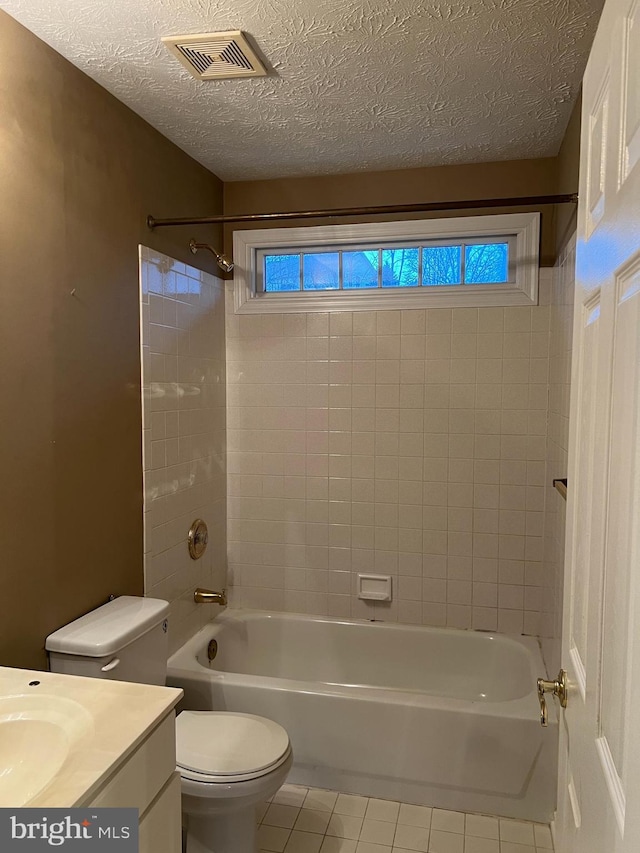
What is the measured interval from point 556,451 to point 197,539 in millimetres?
1556

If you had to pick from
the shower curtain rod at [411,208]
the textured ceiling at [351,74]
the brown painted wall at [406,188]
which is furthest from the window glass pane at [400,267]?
the shower curtain rod at [411,208]

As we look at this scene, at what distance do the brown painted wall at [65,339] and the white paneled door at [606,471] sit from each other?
1.38 m

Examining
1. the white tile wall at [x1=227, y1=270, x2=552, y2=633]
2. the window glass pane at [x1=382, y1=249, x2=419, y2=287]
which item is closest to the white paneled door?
the white tile wall at [x1=227, y1=270, x2=552, y2=633]

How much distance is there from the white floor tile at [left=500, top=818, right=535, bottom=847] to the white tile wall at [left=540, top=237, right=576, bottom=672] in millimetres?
536

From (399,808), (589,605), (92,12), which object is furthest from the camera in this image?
(399,808)

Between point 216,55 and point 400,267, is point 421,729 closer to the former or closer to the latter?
point 400,267

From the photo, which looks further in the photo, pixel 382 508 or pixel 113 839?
pixel 382 508

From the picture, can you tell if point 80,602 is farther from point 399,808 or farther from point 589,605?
point 589,605

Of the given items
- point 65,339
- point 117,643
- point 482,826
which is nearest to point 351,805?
point 482,826

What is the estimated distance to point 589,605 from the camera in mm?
990

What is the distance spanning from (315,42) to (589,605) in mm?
1615

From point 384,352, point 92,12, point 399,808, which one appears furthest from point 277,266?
point 399,808

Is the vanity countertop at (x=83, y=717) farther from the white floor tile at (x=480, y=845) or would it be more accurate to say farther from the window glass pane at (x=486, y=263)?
the window glass pane at (x=486, y=263)

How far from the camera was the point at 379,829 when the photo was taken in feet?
7.10
